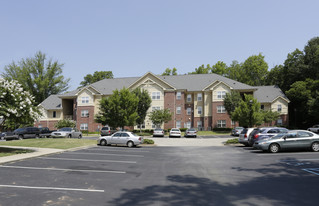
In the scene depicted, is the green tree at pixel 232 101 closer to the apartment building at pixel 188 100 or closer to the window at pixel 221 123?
the apartment building at pixel 188 100

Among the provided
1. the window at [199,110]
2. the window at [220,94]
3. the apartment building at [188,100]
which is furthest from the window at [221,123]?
the window at [220,94]

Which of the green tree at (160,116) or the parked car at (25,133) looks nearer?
the parked car at (25,133)

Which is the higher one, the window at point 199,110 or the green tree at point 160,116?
the window at point 199,110

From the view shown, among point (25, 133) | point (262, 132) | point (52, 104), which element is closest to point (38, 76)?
point (52, 104)

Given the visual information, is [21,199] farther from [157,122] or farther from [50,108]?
[50,108]

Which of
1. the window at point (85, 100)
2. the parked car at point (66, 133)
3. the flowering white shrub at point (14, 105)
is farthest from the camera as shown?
the window at point (85, 100)

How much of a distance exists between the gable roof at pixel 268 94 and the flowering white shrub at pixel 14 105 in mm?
46201

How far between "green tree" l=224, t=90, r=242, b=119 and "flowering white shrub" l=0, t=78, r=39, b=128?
123 ft

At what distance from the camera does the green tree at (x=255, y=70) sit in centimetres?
8094

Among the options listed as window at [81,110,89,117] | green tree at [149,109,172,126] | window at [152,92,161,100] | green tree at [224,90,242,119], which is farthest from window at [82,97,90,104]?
green tree at [224,90,242,119]

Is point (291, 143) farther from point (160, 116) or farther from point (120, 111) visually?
point (160, 116)

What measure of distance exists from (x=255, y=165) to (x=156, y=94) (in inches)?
1595

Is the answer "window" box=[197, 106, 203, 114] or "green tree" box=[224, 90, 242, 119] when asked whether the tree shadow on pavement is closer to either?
"green tree" box=[224, 90, 242, 119]

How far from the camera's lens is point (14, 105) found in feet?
54.3
